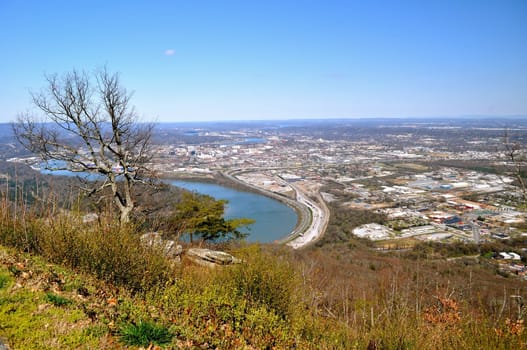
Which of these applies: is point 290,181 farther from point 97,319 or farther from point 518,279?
point 97,319

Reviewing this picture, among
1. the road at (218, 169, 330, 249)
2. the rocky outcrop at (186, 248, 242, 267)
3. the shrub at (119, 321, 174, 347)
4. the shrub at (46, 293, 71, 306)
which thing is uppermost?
the shrub at (46, 293, 71, 306)

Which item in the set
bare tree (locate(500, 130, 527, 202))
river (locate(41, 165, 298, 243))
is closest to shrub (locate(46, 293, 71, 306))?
bare tree (locate(500, 130, 527, 202))

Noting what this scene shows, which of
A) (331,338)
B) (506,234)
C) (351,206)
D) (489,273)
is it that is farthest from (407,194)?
(331,338)

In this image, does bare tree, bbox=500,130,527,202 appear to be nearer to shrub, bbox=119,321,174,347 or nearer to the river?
shrub, bbox=119,321,174,347

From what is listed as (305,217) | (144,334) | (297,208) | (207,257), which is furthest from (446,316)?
(297,208)

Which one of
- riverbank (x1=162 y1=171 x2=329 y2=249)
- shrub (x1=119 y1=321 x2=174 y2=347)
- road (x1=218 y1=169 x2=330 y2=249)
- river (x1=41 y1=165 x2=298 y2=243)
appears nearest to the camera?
shrub (x1=119 y1=321 x2=174 y2=347)

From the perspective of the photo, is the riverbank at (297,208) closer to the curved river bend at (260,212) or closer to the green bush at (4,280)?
the curved river bend at (260,212)

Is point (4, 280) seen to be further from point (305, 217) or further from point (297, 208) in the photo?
point (297, 208)

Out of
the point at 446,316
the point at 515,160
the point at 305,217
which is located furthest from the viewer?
the point at 305,217
